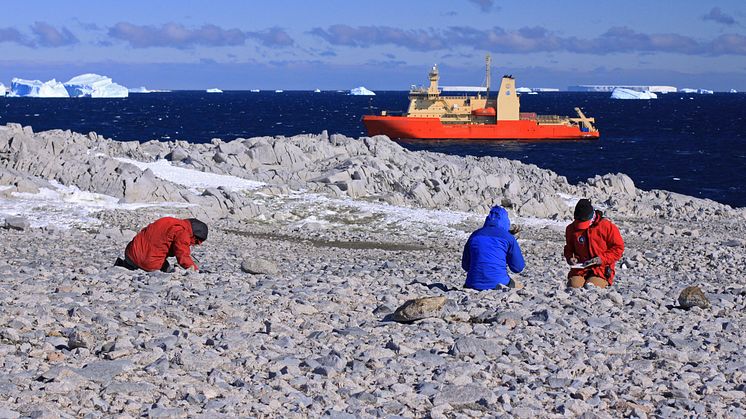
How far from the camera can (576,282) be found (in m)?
11.2

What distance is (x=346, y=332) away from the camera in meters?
8.36

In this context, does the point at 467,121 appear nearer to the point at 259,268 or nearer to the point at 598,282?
the point at 259,268

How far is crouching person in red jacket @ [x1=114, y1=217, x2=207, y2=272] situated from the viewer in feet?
36.4

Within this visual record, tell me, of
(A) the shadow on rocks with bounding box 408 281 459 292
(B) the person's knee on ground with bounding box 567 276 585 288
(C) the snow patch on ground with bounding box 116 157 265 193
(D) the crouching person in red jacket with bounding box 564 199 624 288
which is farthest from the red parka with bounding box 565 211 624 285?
(C) the snow patch on ground with bounding box 116 157 265 193

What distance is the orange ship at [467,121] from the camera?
70312mm

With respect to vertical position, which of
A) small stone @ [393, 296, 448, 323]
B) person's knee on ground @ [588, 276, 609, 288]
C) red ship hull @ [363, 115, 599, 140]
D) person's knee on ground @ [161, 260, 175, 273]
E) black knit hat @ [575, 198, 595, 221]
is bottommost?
red ship hull @ [363, 115, 599, 140]

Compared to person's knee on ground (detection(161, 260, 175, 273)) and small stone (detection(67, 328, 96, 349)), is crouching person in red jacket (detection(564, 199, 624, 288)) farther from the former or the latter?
small stone (detection(67, 328, 96, 349))

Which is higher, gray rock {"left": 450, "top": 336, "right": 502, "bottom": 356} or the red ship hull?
gray rock {"left": 450, "top": 336, "right": 502, "bottom": 356}

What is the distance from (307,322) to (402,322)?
0.91 metres

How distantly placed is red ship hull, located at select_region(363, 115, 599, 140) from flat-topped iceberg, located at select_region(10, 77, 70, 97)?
119732 millimetres

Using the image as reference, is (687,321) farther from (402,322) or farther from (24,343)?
(24,343)

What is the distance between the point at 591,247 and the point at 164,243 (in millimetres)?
5115

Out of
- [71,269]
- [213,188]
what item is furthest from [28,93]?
[71,269]

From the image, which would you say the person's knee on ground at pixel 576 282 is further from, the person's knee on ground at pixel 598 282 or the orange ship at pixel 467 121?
the orange ship at pixel 467 121
